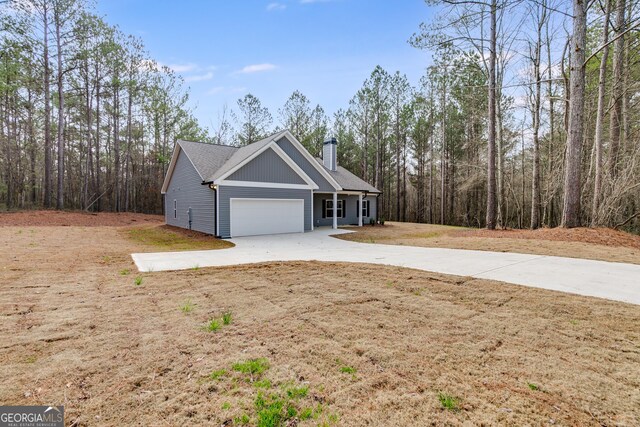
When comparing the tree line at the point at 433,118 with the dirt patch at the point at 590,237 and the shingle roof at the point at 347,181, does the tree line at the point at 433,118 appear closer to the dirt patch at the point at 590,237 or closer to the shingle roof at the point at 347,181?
the dirt patch at the point at 590,237

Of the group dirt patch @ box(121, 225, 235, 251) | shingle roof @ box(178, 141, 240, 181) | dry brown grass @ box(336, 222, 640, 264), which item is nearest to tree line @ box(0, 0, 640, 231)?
dry brown grass @ box(336, 222, 640, 264)

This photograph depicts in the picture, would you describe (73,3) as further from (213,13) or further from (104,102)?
(213,13)

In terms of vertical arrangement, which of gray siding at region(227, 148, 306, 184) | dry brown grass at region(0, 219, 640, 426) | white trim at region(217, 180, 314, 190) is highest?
gray siding at region(227, 148, 306, 184)

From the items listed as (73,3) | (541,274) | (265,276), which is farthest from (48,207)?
(541,274)

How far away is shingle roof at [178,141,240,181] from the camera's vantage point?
46.9ft

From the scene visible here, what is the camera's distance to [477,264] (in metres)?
6.74

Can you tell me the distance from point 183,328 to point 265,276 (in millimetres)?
2543

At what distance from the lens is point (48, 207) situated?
20391 mm

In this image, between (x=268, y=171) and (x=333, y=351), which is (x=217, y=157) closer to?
(x=268, y=171)

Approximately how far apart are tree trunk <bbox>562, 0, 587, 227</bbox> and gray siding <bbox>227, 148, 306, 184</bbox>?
10826 mm

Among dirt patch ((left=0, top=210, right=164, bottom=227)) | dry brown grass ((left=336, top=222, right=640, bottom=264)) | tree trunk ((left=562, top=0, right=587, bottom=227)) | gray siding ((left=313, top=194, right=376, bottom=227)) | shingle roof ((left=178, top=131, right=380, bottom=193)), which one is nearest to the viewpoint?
dry brown grass ((left=336, top=222, right=640, bottom=264))

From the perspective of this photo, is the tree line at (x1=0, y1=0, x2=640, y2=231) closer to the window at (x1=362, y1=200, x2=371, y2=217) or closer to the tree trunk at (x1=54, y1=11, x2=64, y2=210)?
the tree trunk at (x1=54, y1=11, x2=64, y2=210)

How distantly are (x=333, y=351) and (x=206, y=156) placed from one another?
49.8 feet

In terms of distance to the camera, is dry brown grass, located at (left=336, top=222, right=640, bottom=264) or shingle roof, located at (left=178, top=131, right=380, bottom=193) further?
shingle roof, located at (left=178, top=131, right=380, bottom=193)
